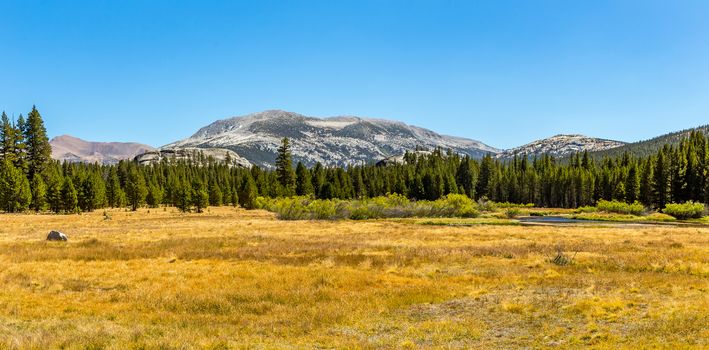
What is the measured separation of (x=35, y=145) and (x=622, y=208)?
132 m

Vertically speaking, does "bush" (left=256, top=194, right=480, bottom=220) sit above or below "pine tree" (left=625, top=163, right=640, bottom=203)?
below

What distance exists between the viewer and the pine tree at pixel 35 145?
103m

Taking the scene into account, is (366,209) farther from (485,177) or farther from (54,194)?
(485,177)

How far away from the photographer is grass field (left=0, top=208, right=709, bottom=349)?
552 inches

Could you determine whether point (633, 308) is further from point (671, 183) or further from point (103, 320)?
point (671, 183)

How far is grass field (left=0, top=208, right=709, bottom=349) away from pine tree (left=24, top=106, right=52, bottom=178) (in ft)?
263

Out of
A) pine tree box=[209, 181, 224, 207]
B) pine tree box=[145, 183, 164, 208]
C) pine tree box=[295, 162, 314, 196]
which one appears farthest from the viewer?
pine tree box=[209, 181, 224, 207]

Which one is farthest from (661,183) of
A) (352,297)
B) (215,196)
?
(215,196)

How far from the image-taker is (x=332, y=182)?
488 ft

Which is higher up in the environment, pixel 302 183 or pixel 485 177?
pixel 485 177

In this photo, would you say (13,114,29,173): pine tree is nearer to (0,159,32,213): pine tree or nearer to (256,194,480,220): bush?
(0,159,32,213): pine tree

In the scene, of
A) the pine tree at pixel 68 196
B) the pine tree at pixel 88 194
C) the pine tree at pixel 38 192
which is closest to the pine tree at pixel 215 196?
the pine tree at pixel 88 194

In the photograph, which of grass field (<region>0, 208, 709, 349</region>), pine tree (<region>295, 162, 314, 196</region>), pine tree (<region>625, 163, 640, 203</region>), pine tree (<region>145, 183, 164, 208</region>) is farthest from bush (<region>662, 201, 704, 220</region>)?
pine tree (<region>145, 183, 164, 208</region>)

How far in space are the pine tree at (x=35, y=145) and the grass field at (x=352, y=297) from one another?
80.0 meters
